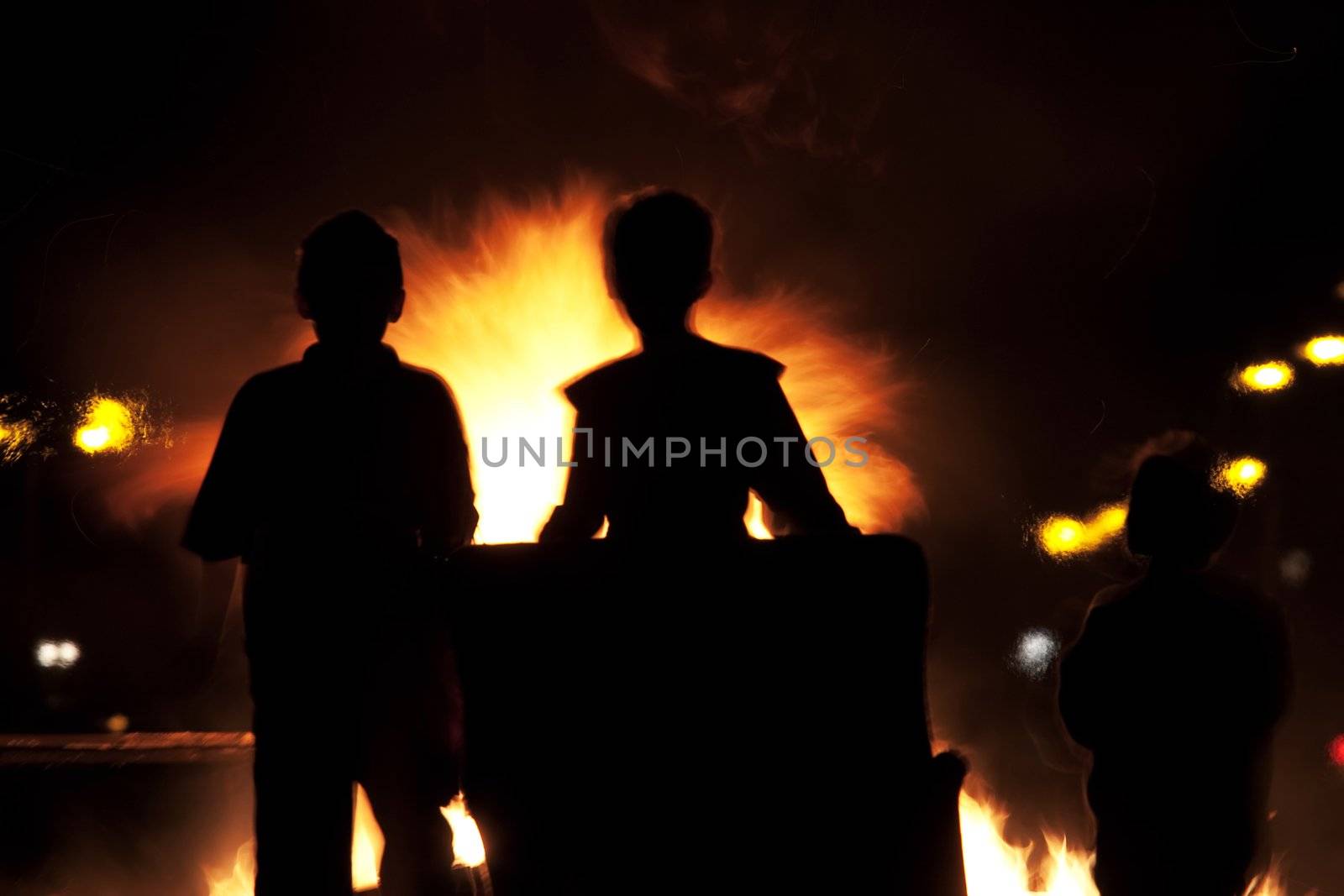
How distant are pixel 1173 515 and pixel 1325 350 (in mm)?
2006

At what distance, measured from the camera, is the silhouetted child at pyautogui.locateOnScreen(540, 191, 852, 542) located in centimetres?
198

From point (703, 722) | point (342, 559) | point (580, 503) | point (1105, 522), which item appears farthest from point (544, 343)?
point (703, 722)

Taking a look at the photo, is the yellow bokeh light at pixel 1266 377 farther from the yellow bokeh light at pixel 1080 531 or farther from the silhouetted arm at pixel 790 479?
the silhouetted arm at pixel 790 479

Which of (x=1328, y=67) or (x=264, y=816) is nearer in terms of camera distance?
(x=264, y=816)

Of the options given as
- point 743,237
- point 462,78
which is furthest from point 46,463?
point 743,237

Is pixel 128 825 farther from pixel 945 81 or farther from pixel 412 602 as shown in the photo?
pixel 945 81

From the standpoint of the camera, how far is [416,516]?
2039mm

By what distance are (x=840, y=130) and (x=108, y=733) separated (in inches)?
175

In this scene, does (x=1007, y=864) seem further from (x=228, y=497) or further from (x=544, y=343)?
(x=228, y=497)

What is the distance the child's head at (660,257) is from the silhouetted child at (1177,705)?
1.41 m

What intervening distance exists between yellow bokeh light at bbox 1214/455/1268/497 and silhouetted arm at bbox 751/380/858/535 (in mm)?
2546

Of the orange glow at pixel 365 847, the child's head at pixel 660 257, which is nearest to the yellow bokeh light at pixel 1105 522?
the child's head at pixel 660 257

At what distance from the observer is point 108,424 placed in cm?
378

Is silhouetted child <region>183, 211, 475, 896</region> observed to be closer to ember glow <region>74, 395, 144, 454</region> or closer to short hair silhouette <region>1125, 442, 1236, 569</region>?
short hair silhouette <region>1125, 442, 1236, 569</region>
